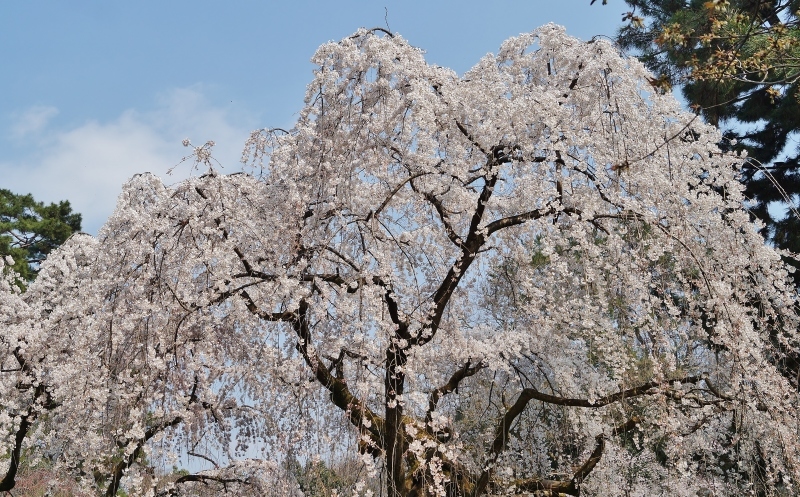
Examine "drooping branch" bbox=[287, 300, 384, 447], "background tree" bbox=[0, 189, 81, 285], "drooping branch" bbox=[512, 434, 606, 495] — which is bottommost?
"drooping branch" bbox=[512, 434, 606, 495]

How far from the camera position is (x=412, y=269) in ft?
13.4

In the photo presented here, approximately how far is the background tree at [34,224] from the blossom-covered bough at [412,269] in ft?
32.8

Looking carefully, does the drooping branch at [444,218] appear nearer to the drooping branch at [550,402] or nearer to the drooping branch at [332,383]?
the drooping branch at [332,383]

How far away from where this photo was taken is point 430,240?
4918mm

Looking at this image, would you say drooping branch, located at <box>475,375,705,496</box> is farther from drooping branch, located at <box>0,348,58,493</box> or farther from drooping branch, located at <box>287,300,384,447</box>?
drooping branch, located at <box>0,348,58,493</box>

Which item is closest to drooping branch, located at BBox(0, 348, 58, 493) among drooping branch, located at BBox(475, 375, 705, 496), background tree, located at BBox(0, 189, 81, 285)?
drooping branch, located at BBox(475, 375, 705, 496)

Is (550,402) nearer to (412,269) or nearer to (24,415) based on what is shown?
(412,269)

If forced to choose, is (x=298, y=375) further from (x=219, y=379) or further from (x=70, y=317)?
(x=70, y=317)

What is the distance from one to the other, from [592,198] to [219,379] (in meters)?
2.94

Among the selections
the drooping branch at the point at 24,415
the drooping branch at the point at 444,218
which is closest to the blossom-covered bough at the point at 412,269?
the drooping branch at the point at 444,218

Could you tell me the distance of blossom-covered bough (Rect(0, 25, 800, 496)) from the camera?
4.12 m

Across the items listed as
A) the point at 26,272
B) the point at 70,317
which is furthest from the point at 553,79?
the point at 26,272

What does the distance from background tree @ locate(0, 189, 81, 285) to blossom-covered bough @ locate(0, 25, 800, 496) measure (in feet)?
32.8

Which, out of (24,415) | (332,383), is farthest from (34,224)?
(332,383)
